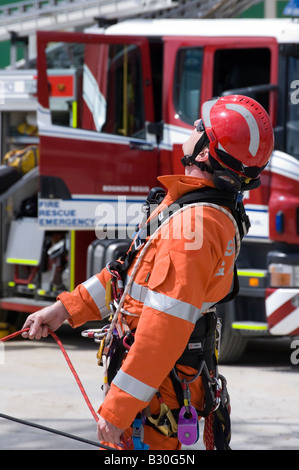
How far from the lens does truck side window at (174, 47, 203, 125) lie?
7664mm

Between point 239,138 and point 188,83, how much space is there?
4934 millimetres

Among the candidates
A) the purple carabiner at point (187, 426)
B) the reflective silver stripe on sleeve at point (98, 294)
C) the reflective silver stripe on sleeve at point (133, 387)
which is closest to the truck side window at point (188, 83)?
the reflective silver stripe on sleeve at point (98, 294)

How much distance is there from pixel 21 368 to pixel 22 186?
1.97m

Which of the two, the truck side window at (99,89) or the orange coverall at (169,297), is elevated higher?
the orange coverall at (169,297)

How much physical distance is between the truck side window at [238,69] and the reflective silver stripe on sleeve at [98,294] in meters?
4.57

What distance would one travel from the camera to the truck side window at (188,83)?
766 cm

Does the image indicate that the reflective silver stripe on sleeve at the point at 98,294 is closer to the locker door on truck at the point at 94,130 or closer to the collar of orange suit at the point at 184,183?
the collar of orange suit at the point at 184,183

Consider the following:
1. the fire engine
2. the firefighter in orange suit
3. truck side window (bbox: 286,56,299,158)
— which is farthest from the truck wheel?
the firefighter in orange suit

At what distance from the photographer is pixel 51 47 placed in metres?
7.71

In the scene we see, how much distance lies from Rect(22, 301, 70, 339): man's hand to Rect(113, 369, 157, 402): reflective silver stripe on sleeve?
1.84 feet

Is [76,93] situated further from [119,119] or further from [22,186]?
[22,186]

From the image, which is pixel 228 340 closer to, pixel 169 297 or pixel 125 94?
pixel 125 94

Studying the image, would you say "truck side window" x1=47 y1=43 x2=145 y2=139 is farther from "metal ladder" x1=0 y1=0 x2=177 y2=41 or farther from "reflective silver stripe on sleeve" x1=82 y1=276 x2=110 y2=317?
"reflective silver stripe on sleeve" x1=82 y1=276 x2=110 y2=317

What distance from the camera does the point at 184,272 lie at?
9.04 ft
